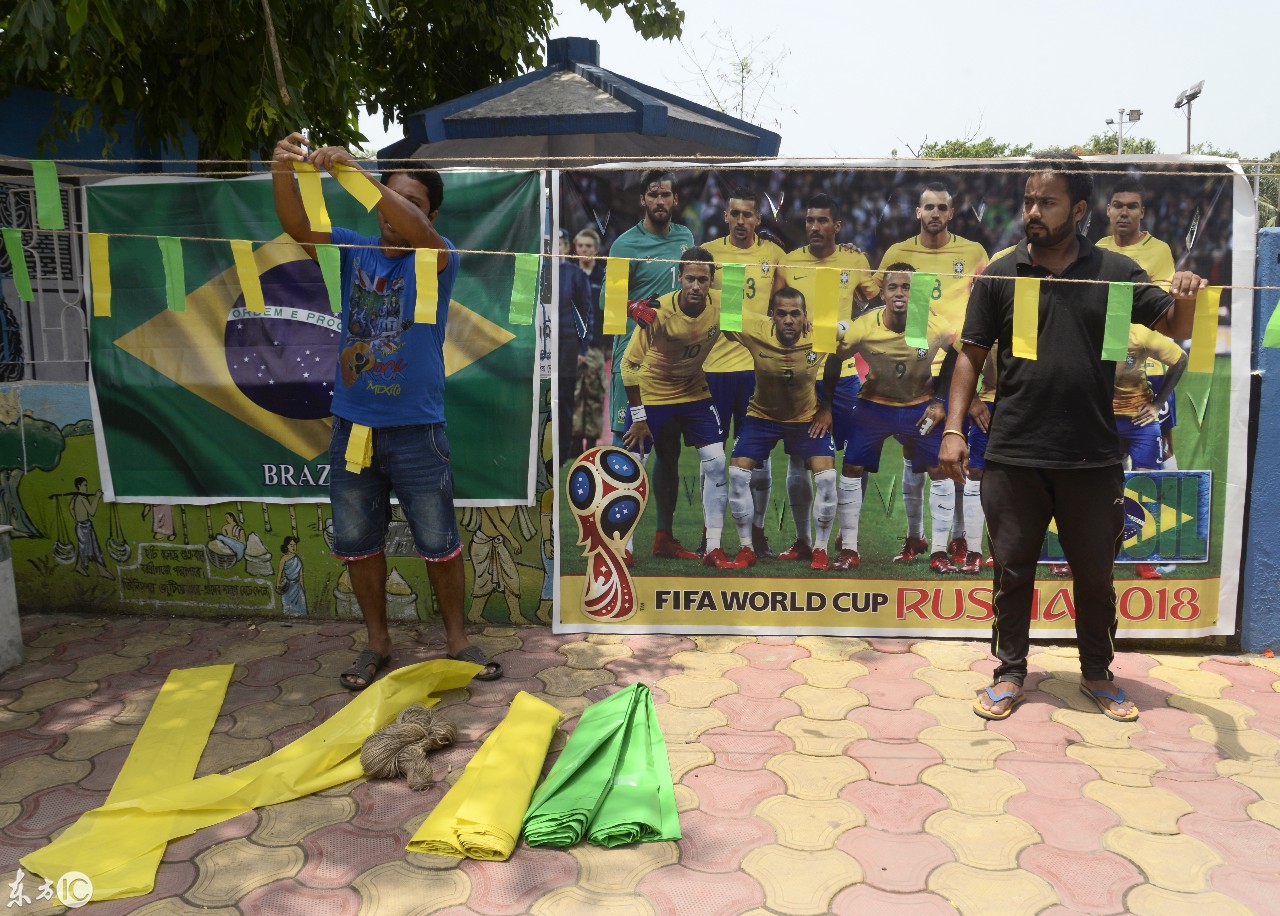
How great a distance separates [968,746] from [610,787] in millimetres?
1269

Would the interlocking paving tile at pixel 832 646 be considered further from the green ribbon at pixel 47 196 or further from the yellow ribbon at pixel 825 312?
the green ribbon at pixel 47 196

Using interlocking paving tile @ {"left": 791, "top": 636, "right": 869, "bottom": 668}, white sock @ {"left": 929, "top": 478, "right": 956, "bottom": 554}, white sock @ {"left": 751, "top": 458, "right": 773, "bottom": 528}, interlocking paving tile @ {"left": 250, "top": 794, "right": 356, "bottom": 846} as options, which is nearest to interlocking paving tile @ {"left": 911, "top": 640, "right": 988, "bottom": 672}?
interlocking paving tile @ {"left": 791, "top": 636, "right": 869, "bottom": 668}

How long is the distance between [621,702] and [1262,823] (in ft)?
Result: 6.42

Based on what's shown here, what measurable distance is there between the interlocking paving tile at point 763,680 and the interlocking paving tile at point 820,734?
9.5 inches

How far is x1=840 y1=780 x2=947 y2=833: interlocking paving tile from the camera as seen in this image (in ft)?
8.54

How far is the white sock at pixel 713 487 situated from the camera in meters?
4.11

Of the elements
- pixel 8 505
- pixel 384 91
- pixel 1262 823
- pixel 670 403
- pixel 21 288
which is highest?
pixel 384 91

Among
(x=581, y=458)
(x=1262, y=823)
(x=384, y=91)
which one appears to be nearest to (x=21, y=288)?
(x=581, y=458)

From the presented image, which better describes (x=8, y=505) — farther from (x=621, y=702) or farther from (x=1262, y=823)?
(x=1262, y=823)

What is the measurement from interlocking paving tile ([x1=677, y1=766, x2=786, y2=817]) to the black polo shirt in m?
1.43

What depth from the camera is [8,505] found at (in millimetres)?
4562

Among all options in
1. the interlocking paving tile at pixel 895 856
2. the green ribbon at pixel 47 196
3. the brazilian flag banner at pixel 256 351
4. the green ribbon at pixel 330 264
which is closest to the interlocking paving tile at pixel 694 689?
the interlocking paving tile at pixel 895 856

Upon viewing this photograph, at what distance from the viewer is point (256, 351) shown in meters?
4.24

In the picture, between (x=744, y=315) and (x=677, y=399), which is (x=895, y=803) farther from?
(x=744, y=315)
